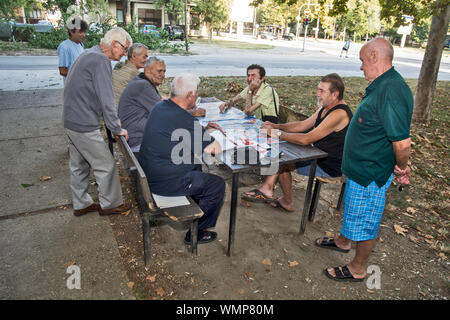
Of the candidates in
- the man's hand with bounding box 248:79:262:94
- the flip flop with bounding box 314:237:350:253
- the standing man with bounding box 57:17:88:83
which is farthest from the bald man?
the standing man with bounding box 57:17:88:83

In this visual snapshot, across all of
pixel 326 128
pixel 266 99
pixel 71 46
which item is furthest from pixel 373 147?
pixel 71 46

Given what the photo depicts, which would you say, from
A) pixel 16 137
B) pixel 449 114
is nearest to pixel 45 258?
pixel 16 137

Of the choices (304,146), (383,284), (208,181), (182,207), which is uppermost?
(304,146)

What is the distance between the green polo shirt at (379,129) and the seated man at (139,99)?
250cm

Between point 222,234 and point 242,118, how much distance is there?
1.67m

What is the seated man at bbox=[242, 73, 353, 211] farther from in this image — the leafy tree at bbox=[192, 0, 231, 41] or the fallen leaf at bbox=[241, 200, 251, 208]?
the leafy tree at bbox=[192, 0, 231, 41]

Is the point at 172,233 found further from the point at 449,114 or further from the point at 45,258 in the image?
the point at 449,114

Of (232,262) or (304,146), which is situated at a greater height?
(304,146)

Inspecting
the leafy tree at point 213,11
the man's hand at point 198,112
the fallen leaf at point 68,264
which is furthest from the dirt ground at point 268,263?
the leafy tree at point 213,11

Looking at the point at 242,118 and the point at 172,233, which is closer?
the point at 172,233

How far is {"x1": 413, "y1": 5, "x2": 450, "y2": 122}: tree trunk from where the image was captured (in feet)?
26.2

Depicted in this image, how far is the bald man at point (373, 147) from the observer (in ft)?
8.20

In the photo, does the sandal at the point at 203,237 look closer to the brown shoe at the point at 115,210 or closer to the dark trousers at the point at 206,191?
the dark trousers at the point at 206,191

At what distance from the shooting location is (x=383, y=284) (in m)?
3.15
